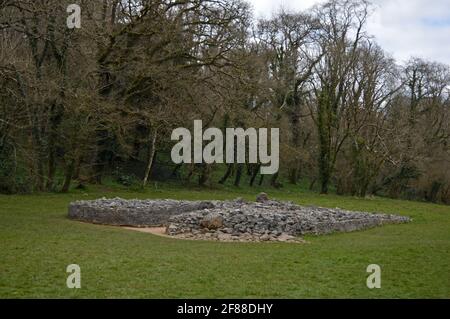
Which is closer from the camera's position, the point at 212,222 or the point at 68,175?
the point at 212,222

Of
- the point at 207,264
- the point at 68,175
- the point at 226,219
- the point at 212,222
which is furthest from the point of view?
the point at 68,175

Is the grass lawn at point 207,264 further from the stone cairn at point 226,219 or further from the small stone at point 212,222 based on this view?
the small stone at point 212,222

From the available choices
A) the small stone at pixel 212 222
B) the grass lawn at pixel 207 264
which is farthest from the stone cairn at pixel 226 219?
the grass lawn at pixel 207 264

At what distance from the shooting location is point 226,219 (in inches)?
726

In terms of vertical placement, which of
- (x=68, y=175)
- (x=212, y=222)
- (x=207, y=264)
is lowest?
(x=207, y=264)

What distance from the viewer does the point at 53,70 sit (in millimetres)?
27672

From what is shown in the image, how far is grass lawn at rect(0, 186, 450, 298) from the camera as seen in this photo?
9.81 m

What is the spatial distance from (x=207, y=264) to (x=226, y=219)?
629 cm

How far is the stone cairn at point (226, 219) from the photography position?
1781cm

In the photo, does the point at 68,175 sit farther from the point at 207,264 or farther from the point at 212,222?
the point at 207,264

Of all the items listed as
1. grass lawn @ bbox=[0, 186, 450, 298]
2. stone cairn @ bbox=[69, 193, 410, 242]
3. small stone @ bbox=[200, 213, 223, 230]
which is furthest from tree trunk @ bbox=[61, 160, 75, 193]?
small stone @ bbox=[200, 213, 223, 230]

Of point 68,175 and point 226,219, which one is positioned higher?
point 68,175

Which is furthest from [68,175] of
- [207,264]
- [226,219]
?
[207,264]
